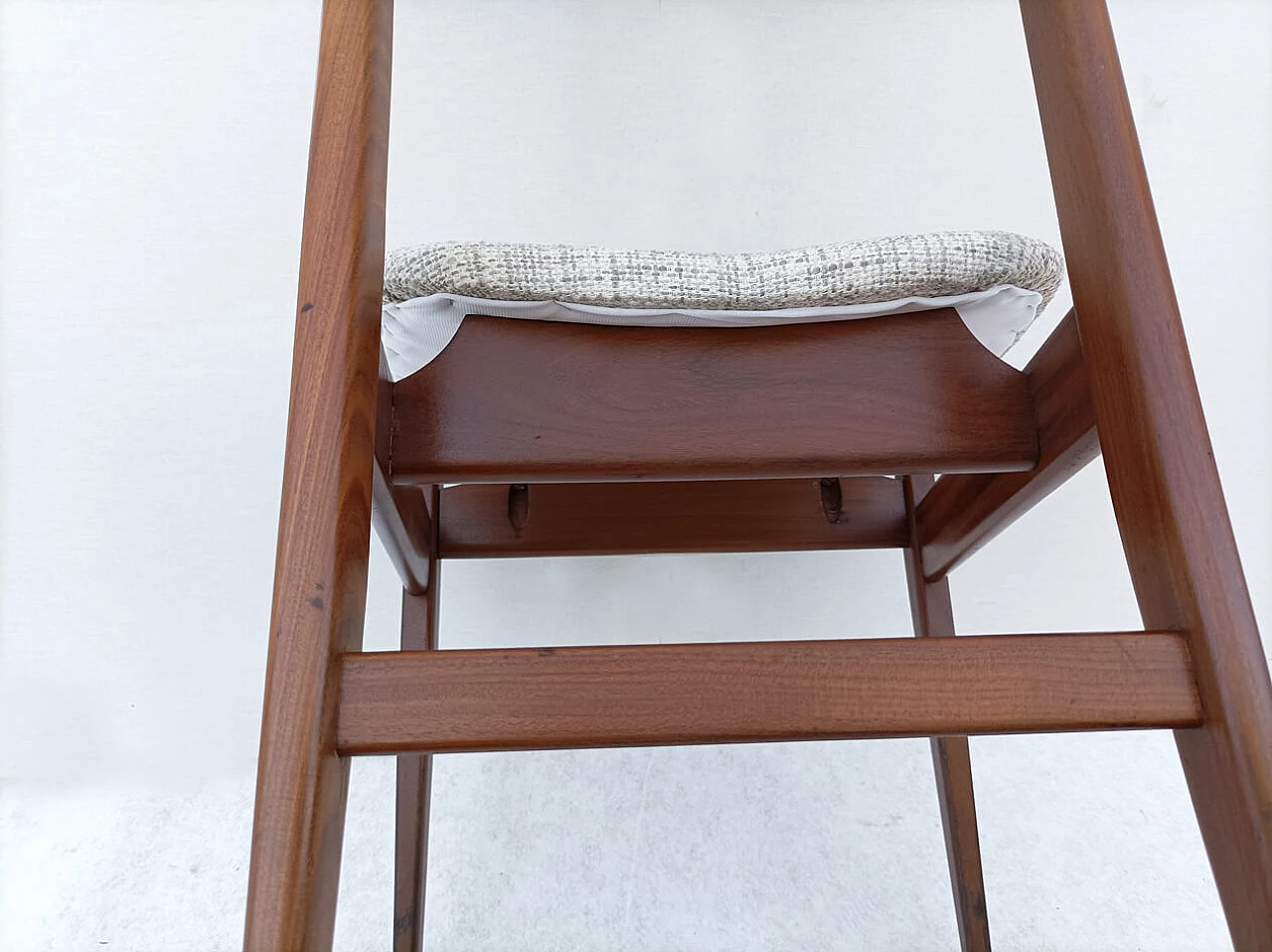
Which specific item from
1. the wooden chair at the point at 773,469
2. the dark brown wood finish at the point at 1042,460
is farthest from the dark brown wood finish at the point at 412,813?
the dark brown wood finish at the point at 1042,460

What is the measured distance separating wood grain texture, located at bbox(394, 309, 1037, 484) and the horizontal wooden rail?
0.14 m

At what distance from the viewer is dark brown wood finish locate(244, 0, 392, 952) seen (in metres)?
0.30

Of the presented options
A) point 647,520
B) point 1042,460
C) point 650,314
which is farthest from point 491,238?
point 1042,460

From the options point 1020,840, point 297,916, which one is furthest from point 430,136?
point 1020,840

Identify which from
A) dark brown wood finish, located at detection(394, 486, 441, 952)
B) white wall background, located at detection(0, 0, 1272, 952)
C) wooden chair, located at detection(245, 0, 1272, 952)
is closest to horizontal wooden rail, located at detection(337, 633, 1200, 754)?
wooden chair, located at detection(245, 0, 1272, 952)

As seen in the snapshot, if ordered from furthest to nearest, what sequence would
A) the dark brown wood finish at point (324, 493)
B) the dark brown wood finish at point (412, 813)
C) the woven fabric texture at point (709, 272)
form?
1. the dark brown wood finish at point (412, 813)
2. the woven fabric texture at point (709, 272)
3. the dark brown wood finish at point (324, 493)

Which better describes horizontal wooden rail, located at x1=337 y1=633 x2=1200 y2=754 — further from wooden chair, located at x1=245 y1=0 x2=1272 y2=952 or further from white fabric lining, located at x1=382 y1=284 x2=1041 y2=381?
white fabric lining, located at x1=382 y1=284 x2=1041 y2=381

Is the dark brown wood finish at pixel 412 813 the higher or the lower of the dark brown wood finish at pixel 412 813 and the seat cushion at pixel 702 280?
the lower

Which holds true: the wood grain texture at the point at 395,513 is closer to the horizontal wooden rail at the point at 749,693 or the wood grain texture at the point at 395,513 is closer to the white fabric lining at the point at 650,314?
the white fabric lining at the point at 650,314

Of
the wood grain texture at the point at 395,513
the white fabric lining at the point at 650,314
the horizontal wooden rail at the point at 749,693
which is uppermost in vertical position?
the white fabric lining at the point at 650,314

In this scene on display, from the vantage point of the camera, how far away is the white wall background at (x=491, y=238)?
2.64ft

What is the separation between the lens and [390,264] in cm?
44

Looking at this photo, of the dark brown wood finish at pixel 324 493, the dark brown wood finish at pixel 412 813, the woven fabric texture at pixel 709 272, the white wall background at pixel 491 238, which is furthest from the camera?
the white wall background at pixel 491 238

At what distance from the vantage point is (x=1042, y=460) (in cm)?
46
